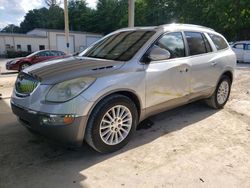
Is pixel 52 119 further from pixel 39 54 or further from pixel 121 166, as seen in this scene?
pixel 39 54

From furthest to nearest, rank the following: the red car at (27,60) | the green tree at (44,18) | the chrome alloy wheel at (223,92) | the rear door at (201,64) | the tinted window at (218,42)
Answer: the green tree at (44,18) → the red car at (27,60) → the chrome alloy wheel at (223,92) → the tinted window at (218,42) → the rear door at (201,64)

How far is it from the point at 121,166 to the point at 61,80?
1.29 m

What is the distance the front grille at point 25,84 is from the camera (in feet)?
11.7

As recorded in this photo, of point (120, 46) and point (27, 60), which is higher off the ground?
point (120, 46)

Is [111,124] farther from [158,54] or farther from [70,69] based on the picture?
[158,54]

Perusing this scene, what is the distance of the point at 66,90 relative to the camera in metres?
3.32

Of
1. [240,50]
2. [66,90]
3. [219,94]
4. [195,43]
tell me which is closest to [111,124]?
[66,90]

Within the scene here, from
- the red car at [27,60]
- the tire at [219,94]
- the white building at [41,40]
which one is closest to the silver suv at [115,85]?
the tire at [219,94]

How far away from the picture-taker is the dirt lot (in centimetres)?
309

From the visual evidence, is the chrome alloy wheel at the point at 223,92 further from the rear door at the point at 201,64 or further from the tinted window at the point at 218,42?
the tinted window at the point at 218,42

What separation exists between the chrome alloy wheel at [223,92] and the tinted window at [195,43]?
972 millimetres

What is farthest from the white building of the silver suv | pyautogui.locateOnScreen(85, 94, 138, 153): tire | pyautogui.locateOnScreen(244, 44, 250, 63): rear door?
pyautogui.locateOnScreen(85, 94, 138, 153): tire

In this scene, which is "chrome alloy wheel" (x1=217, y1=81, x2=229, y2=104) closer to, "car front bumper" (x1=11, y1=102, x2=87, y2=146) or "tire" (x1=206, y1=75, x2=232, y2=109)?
"tire" (x1=206, y1=75, x2=232, y2=109)

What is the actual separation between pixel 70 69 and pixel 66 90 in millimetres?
426
